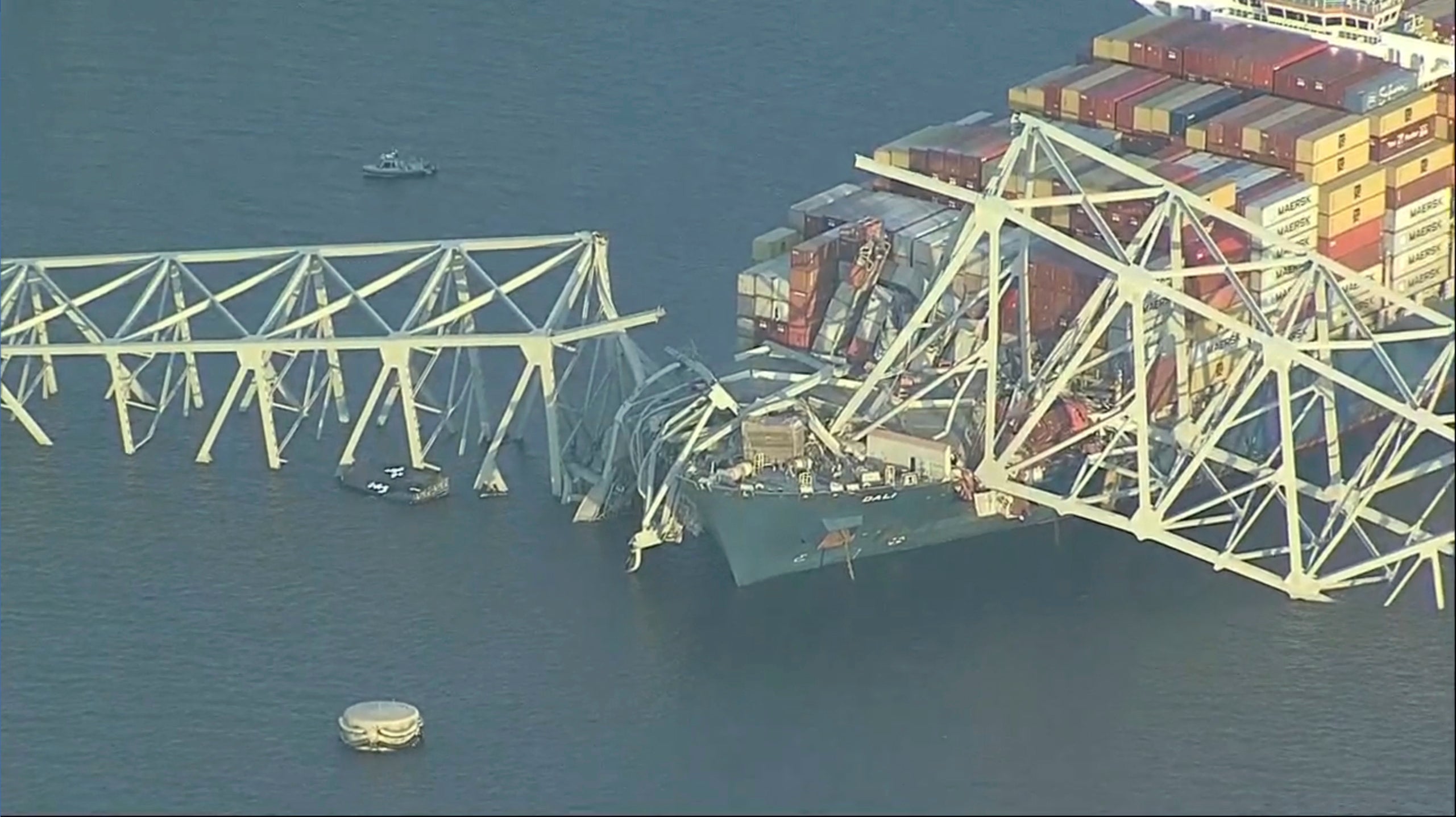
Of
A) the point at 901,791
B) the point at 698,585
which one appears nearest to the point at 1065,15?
the point at 698,585

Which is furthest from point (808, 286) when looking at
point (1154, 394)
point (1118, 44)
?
point (1118, 44)

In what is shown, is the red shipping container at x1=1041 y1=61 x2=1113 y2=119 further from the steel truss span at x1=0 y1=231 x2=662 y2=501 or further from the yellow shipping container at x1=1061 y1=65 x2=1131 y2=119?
the steel truss span at x1=0 y1=231 x2=662 y2=501

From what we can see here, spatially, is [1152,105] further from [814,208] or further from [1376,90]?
[814,208]

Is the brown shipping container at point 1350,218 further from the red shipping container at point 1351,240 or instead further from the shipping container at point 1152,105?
the shipping container at point 1152,105

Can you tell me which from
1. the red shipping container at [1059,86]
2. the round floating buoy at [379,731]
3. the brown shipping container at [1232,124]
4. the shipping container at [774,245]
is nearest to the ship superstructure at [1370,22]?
the brown shipping container at [1232,124]

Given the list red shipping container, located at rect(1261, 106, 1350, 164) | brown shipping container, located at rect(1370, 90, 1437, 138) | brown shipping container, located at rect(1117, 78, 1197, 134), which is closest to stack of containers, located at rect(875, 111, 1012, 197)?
brown shipping container, located at rect(1117, 78, 1197, 134)

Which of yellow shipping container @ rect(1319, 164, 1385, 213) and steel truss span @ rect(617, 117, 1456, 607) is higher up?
yellow shipping container @ rect(1319, 164, 1385, 213)
